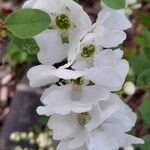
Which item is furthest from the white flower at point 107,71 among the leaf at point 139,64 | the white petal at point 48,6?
the leaf at point 139,64

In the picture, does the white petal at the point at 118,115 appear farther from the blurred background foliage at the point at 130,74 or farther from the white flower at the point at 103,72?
the blurred background foliage at the point at 130,74

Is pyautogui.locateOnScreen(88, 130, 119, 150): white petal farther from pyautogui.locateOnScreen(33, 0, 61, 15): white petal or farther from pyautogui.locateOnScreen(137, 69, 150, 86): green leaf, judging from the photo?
pyautogui.locateOnScreen(137, 69, 150, 86): green leaf

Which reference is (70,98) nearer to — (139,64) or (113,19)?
(113,19)

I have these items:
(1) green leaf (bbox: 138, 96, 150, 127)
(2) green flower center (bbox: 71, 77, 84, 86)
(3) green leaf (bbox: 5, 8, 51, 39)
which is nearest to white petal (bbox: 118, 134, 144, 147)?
(2) green flower center (bbox: 71, 77, 84, 86)

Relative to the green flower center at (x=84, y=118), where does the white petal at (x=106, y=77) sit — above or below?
above

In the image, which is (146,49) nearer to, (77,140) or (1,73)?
(77,140)

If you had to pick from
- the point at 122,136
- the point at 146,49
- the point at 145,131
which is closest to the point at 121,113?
the point at 122,136
